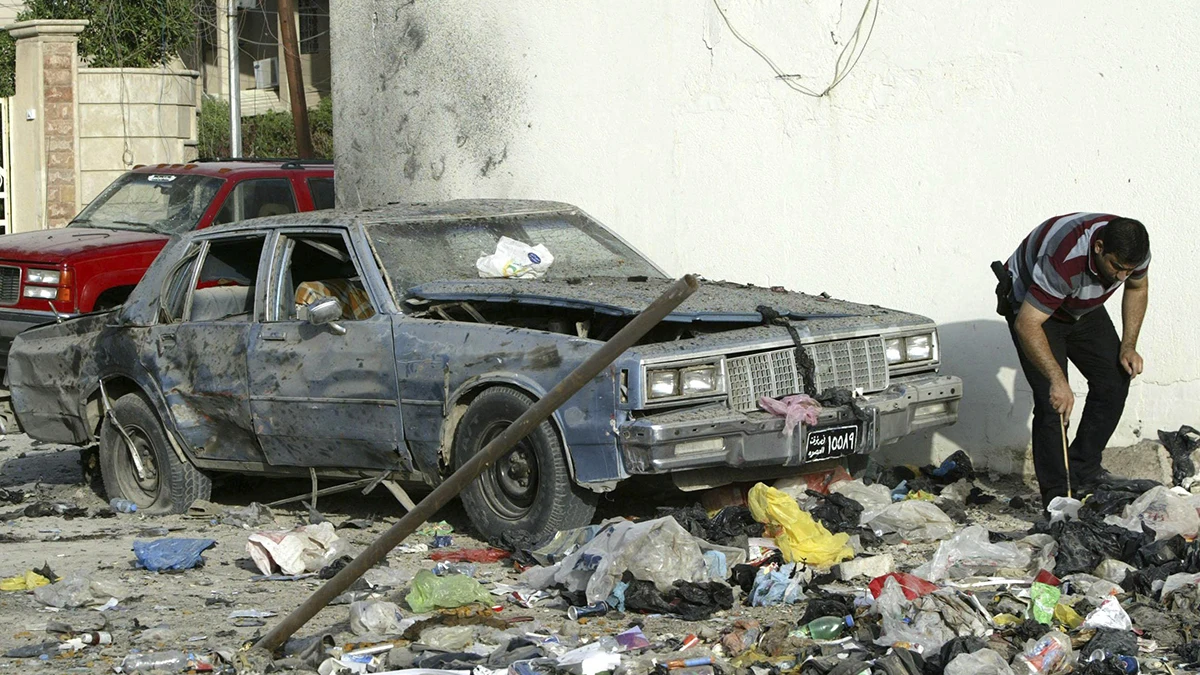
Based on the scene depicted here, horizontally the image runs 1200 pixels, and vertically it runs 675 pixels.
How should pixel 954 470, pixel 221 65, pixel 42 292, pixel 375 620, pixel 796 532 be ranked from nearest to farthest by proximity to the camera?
pixel 375 620 → pixel 796 532 → pixel 954 470 → pixel 42 292 → pixel 221 65

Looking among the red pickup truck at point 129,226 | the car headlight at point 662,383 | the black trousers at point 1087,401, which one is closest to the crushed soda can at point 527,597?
the car headlight at point 662,383

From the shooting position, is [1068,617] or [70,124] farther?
[70,124]

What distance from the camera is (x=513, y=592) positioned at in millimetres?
5824

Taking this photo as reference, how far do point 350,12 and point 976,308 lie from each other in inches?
222

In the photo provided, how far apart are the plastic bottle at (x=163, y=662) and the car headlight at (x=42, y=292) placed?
276 inches

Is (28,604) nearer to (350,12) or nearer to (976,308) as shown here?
(976,308)

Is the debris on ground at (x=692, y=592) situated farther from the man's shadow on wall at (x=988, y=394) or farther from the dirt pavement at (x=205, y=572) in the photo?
the man's shadow on wall at (x=988, y=394)

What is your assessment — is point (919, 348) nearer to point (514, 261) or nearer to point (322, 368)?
point (514, 261)

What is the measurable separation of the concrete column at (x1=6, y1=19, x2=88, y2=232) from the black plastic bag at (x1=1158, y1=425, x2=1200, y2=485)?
1565 cm

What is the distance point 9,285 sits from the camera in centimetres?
1183

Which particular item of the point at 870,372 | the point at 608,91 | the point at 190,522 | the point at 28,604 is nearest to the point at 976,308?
the point at 870,372

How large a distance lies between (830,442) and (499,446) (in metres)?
2.47

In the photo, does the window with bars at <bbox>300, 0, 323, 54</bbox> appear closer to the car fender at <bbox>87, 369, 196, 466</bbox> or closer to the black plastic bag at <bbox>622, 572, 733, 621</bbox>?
the car fender at <bbox>87, 369, 196, 466</bbox>

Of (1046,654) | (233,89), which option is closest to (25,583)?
(1046,654)
